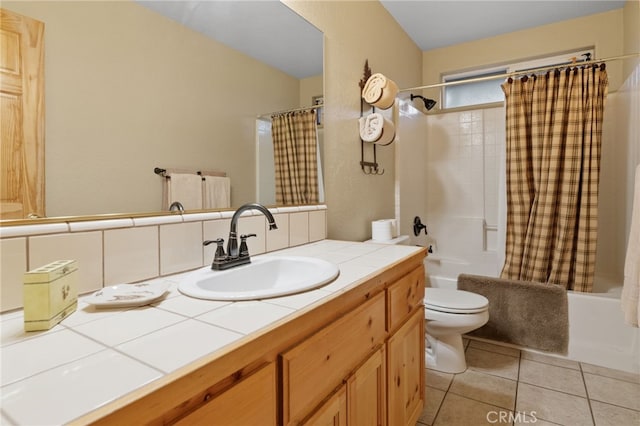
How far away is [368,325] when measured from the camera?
0.99 metres

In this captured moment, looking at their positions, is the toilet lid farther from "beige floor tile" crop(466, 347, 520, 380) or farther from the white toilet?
"beige floor tile" crop(466, 347, 520, 380)

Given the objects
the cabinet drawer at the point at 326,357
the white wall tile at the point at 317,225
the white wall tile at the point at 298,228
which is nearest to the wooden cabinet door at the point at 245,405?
the cabinet drawer at the point at 326,357

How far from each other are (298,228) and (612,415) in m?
1.73

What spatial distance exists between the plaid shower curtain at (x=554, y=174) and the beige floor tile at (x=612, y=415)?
2.48 ft

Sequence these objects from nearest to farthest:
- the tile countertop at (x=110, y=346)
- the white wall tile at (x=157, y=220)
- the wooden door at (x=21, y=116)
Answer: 1. the tile countertop at (x=110, y=346)
2. the wooden door at (x=21, y=116)
3. the white wall tile at (x=157, y=220)

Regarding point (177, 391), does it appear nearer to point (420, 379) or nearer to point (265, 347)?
point (265, 347)

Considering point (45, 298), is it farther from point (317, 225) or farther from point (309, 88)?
point (309, 88)

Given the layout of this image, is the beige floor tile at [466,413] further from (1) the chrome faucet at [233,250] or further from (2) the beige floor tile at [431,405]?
(1) the chrome faucet at [233,250]

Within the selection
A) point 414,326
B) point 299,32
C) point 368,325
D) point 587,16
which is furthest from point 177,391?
point 587,16

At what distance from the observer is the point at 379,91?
6.63 feet

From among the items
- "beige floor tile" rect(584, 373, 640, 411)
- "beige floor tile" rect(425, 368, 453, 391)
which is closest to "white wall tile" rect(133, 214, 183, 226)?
Answer: "beige floor tile" rect(425, 368, 453, 391)

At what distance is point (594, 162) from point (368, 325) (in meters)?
2.12

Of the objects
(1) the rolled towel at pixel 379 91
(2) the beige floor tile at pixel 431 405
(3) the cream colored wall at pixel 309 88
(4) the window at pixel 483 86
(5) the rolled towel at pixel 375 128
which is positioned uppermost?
(4) the window at pixel 483 86

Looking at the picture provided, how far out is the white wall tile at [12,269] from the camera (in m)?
0.70
